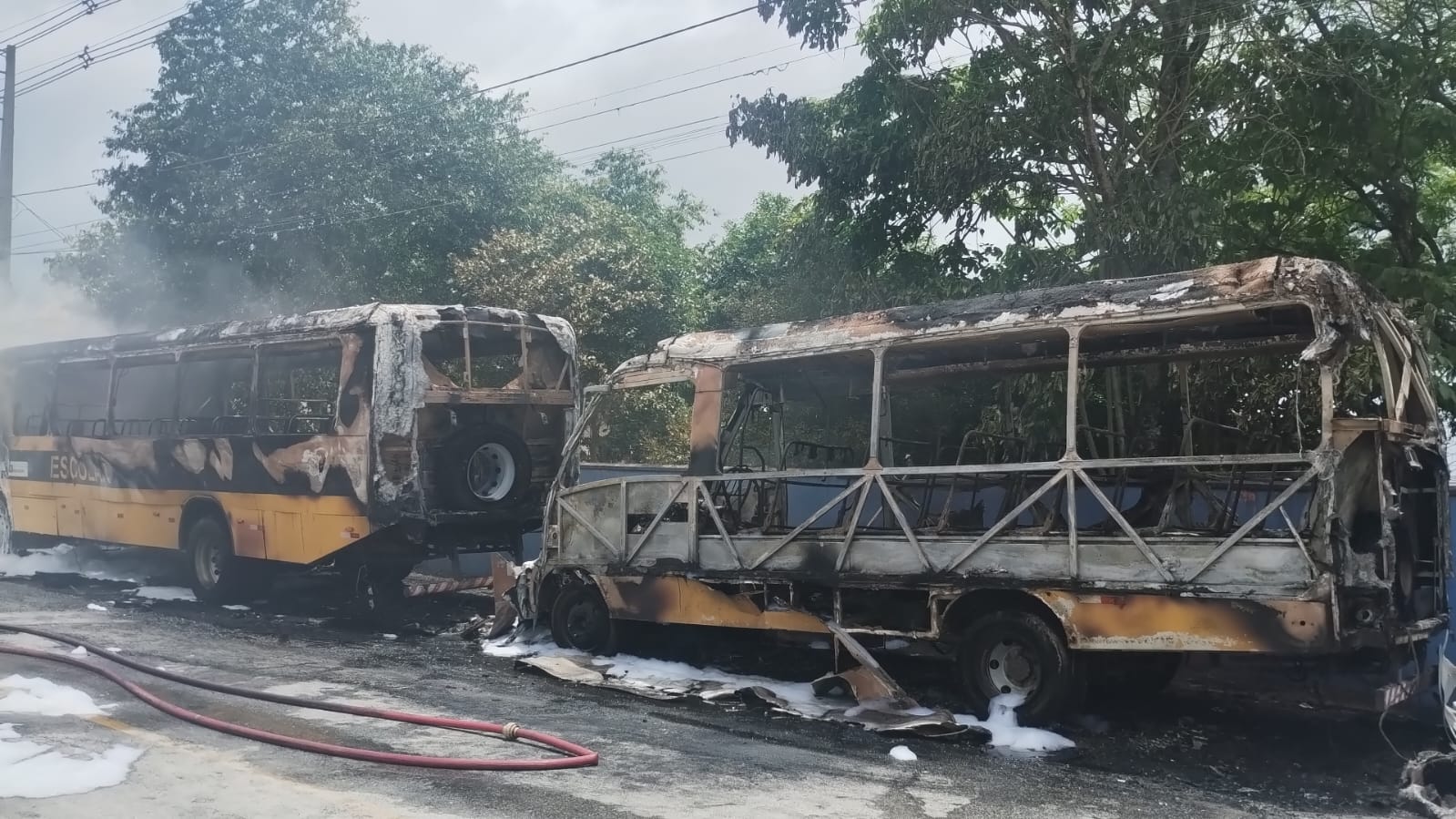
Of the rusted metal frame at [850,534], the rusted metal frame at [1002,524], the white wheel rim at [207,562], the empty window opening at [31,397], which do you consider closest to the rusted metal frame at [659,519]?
the rusted metal frame at [850,534]

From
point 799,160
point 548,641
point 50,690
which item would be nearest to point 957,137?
point 799,160

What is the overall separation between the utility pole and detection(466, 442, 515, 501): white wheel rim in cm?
1330

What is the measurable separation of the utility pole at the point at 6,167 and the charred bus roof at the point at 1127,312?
16.6 meters

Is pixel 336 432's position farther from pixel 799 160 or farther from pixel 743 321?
pixel 743 321

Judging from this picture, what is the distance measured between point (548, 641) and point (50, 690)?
3.73 metres

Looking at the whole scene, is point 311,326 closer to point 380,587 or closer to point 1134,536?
point 380,587

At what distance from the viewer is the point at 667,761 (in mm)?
6398

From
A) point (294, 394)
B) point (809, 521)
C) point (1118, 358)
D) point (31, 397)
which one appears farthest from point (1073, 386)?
point (31, 397)

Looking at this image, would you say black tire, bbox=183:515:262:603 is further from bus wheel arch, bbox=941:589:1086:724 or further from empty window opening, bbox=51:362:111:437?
bus wheel arch, bbox=941:589:1086:724

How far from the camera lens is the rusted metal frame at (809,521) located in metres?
8.03

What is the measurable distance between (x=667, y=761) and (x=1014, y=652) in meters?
2.38

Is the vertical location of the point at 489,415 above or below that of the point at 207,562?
above

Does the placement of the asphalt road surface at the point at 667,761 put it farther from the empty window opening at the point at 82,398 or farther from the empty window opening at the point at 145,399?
the empty window opening at the point at 82,398

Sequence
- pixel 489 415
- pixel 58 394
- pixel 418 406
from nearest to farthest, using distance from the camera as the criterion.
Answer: pixel 418 406, pixel 489 415, pixel 58 394
